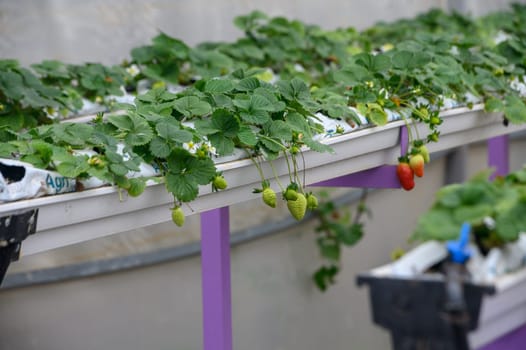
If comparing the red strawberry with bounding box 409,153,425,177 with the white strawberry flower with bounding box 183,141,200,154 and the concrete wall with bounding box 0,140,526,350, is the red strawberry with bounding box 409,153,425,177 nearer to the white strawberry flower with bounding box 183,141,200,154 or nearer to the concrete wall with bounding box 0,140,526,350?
the white strawberry flower with bounding box 183,141,200,154

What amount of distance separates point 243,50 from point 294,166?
4.35 feet

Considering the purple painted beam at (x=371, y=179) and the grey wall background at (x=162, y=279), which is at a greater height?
the grey wall background at (x=162, y=279)

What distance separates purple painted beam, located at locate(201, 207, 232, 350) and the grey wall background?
106 cm

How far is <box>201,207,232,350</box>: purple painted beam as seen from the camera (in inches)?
96.6

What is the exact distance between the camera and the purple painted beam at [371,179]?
2.50 metres

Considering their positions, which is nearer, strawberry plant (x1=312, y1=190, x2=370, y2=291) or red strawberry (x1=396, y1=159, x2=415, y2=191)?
red strawberry (x1=396, y1=159, x2=415, y2=191)

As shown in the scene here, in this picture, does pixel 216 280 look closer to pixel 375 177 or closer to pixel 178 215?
pixel 375 177

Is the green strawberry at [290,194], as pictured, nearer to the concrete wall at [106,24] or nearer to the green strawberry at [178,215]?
the green strawberry at [178,215]

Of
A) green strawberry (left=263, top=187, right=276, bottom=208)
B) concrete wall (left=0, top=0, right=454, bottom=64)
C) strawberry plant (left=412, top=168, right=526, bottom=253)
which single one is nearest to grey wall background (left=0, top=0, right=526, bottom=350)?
concrete wall (left=0, top=0, right=454, bottom=64)

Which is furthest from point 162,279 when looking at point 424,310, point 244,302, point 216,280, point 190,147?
point 424,310

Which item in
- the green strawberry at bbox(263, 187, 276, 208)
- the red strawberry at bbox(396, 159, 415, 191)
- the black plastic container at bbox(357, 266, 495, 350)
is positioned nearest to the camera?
the black plastic container at bbox(357, 266, 495, 350)

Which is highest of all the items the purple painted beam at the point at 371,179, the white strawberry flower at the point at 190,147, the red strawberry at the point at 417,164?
the purple painted beam at the point at 371,179

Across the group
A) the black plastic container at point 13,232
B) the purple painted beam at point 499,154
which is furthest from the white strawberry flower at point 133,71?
the purple painted beam at point 499,154

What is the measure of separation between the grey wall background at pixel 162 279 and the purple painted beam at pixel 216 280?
3.49ft
